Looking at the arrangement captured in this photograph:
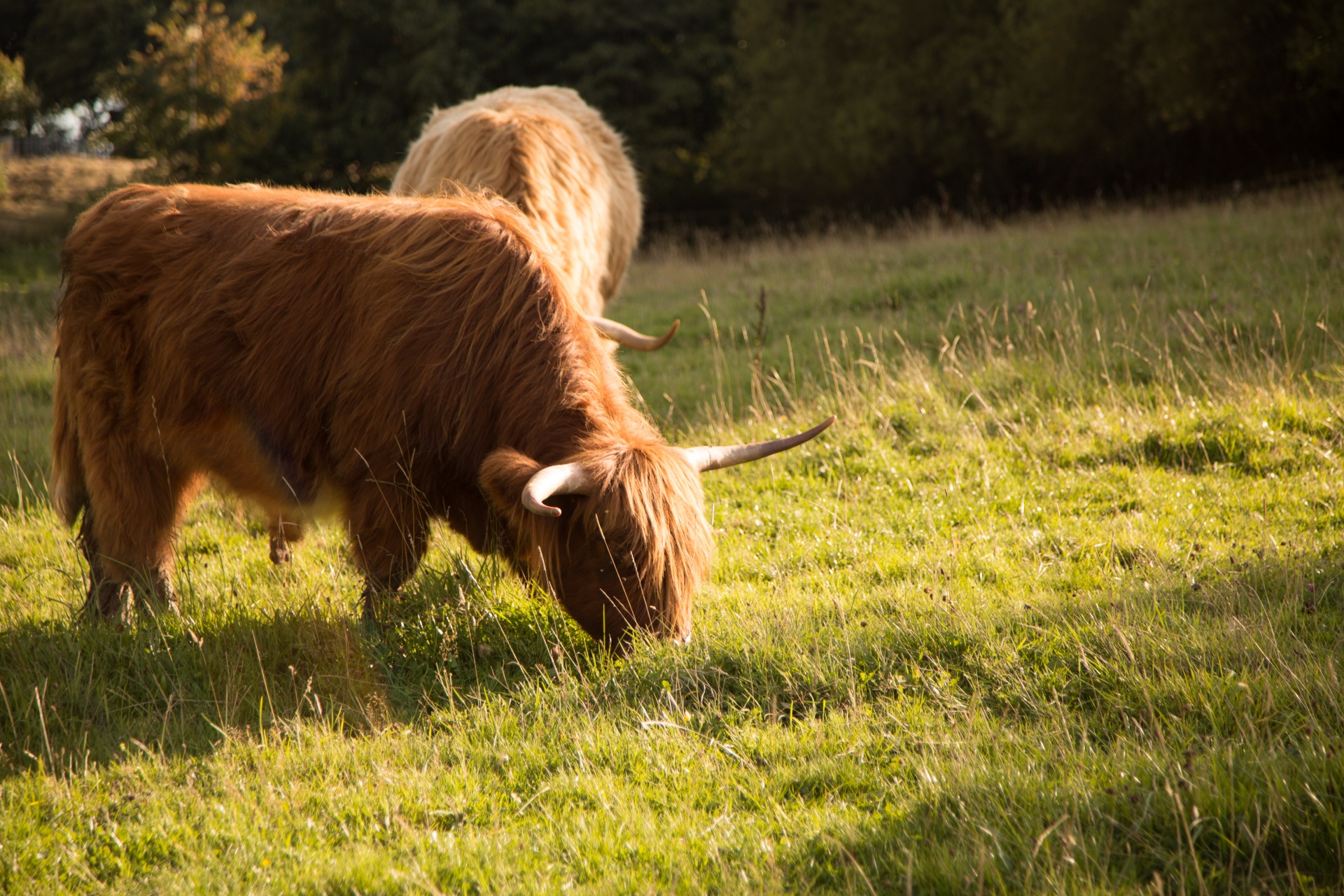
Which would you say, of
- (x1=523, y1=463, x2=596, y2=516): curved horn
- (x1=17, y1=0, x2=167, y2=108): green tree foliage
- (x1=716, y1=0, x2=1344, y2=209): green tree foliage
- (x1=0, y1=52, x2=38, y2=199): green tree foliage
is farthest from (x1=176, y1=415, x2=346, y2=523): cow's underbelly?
(x1=17, y1=0, x2=167, y2=108): green tree foliage

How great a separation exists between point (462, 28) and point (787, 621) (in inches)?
878

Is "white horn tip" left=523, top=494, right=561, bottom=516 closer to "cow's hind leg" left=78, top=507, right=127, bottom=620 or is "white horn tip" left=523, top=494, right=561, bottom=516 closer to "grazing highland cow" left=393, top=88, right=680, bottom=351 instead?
"grazing highland cow" left=393, top=88, right=680, bottom=351

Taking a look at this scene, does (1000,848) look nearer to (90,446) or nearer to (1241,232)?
(90,446)

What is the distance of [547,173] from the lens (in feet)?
21.6

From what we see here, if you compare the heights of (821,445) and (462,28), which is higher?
(462,28)

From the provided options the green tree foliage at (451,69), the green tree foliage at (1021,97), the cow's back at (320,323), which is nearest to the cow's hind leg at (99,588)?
Answer: the cow's back at (320,323)

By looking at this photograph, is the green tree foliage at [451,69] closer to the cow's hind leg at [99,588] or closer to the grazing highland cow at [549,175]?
the grazing highland cow at [549,175]

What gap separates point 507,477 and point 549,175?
12.6 feet

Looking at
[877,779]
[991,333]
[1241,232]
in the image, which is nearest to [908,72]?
[1241,232]

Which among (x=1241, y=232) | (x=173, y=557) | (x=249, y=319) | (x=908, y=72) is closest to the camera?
(x=249, y=319)

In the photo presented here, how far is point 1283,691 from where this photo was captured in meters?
2.82

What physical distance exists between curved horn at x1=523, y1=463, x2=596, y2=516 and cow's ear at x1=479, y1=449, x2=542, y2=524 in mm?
42

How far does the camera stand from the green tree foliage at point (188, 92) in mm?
22234

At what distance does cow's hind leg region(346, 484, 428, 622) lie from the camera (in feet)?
12.3
